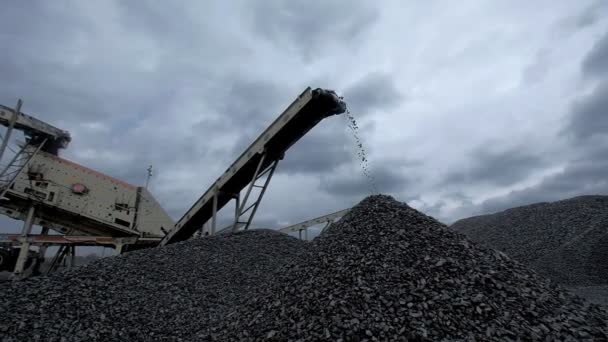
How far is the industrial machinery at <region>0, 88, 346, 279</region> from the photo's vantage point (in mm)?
9375

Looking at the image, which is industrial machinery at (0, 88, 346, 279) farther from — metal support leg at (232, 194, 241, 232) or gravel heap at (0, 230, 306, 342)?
gravel heap at (0, 230, 306, 342)

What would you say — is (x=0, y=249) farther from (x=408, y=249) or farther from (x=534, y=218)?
(x=534, y=218)

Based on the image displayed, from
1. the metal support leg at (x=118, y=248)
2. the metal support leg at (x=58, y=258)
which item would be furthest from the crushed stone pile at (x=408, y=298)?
the metal support leg at (x=58, y=258)

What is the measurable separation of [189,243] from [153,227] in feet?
15.9

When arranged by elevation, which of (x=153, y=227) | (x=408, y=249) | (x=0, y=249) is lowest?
(x=408, y=249)

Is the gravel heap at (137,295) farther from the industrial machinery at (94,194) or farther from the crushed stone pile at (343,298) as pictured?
the industrial machinery at (94,194)

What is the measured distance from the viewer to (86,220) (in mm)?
10914

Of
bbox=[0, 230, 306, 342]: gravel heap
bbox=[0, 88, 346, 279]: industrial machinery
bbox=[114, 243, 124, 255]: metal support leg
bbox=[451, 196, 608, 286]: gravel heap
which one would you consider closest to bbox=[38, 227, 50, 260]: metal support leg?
bbox=[0, 88, 346, 279]: industrial machinery

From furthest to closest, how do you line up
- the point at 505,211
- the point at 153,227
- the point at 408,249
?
the point at 505,211, the point at 153,227, the point at 408,249

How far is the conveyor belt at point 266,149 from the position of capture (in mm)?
8625

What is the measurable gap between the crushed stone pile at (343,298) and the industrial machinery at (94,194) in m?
3.77

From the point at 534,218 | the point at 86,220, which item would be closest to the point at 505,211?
the point at 534,218

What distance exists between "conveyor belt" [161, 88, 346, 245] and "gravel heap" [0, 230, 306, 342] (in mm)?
2899

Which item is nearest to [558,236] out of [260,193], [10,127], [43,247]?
[260,193]
